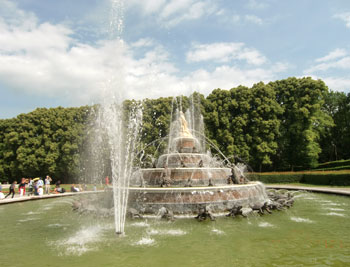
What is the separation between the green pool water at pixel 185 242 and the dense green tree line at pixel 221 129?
22.7m

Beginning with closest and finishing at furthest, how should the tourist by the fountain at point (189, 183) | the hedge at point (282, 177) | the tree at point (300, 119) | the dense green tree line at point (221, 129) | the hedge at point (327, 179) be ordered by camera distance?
1. the tourist by the fountain at point (189, 183)
2. the hedge at point (327, 179)
3. the hedge at point (282, 177)
4. the tree at point (300, 119)
5. the dense green tree line at point (221, 129)

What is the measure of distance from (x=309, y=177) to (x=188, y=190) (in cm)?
2222

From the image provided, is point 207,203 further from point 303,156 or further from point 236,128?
point 303,156

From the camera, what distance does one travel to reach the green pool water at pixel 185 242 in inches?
248

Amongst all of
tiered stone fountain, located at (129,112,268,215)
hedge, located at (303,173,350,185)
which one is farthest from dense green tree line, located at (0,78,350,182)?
tiered stone fountain, located at (129,112,268,215)

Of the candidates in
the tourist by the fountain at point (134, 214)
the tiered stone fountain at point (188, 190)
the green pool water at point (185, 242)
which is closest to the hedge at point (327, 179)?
the tiered stone fountain at point (188, 190)

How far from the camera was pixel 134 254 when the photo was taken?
6727 millimetres

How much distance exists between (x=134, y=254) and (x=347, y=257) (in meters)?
5.44

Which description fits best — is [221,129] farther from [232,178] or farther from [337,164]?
[232,178]

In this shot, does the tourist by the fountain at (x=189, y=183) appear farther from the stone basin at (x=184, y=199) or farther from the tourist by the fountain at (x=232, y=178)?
the tourist by the fountain at (x=232, y=178)

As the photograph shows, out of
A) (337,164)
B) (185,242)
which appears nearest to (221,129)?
(337,164)

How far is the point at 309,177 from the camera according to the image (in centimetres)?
2820

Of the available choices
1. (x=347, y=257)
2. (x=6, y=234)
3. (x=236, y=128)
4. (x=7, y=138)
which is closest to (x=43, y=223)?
(x=6, y=234)

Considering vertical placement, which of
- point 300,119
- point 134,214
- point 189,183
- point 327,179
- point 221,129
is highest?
point 300,119
